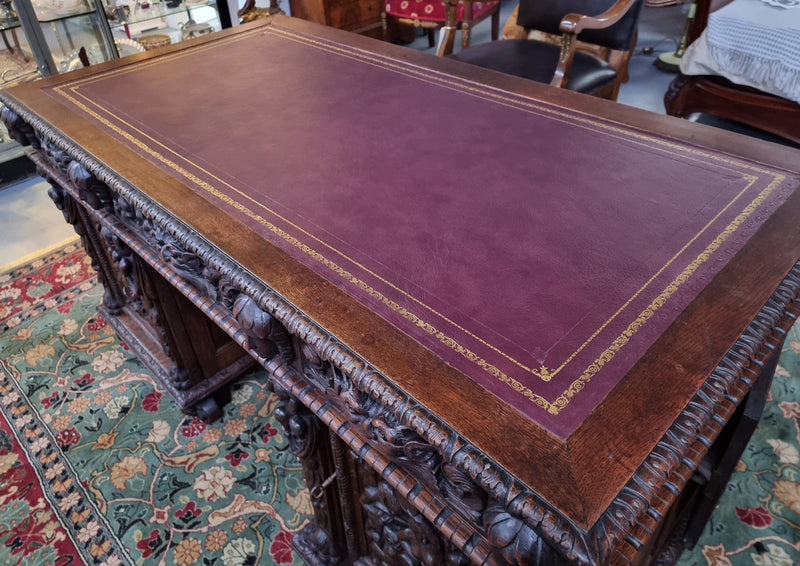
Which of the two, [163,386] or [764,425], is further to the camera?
[163,386]

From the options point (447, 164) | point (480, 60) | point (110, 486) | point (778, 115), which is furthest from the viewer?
point (778, 115)

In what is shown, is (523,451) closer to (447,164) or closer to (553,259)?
(553,259)

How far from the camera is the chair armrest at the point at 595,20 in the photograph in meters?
1.77

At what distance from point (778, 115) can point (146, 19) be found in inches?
119

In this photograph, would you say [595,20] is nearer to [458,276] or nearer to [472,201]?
[472,201]

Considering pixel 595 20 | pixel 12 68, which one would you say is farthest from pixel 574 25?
pixel 12 68

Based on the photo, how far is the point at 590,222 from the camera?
85 cm

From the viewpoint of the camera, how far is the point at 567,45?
6.05 feet

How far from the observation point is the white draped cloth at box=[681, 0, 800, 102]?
236 centimetres

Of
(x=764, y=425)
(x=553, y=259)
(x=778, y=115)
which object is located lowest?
(x=764, y=425)

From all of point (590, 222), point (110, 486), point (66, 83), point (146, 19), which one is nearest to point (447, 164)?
point (590, 222)

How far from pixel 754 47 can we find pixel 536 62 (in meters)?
1.15

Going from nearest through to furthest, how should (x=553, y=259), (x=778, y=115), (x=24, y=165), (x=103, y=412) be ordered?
1. (x=553, y=259)
2. (x=103, y=412)
3. (x=778, y=115)
4. (x=24, y=165)

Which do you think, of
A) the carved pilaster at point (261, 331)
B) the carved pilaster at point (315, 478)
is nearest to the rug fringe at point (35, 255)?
the carved pilaster at point (315, 478)
